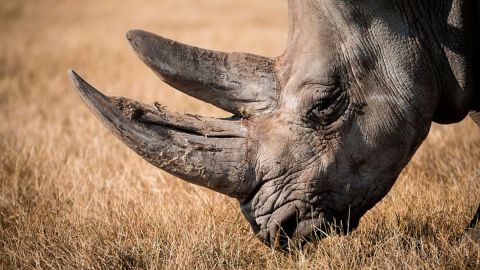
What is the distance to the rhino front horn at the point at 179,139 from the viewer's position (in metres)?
3.09

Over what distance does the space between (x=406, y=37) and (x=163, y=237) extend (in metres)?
1.75

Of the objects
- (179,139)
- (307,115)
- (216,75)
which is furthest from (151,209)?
(307,115)

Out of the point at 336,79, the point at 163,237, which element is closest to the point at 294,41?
the point at 336,79

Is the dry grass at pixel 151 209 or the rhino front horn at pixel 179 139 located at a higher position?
the rhino front horn at pixel 179 139

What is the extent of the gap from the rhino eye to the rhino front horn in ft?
1.21

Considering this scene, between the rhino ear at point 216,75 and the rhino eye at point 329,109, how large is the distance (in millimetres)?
223

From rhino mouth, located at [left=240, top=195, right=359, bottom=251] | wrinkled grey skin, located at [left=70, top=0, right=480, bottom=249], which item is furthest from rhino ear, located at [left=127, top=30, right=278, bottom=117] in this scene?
rhino mouth, located at [left=240, top=195, right=359, bottom=251]

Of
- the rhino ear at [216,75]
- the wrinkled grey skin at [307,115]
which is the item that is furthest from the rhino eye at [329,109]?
the rhino ear at [216,75]

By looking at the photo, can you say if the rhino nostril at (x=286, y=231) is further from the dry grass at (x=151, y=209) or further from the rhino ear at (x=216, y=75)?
the rhino ear at (x=216, y=75)

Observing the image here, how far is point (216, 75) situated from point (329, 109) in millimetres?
605

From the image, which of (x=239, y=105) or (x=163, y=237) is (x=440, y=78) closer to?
(x=239, y=105)

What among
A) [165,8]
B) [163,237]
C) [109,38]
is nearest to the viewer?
[163,237]

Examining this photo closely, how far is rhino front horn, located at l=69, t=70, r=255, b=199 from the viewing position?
3.09 m

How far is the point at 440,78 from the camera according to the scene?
3.38m
